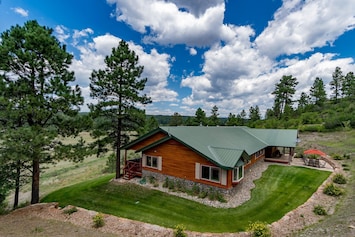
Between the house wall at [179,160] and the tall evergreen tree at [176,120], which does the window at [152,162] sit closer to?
the house wall at [179,160]

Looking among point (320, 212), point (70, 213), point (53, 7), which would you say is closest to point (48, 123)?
point (70, 213)

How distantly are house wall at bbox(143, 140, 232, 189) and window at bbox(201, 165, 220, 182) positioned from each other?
0.84 ft

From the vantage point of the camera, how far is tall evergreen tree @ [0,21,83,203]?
10.4 metres

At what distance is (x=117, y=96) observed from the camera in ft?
52.9

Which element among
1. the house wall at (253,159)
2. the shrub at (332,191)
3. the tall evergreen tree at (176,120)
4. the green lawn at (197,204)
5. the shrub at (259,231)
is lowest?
the green lawn at (197,204)

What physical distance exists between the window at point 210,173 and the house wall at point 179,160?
257 mm

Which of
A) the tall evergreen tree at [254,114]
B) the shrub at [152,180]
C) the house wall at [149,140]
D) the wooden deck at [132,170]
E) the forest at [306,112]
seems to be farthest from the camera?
the tall evergreen tree at [254,114]

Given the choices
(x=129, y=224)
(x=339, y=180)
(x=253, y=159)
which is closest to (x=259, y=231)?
(x=129, y=224)

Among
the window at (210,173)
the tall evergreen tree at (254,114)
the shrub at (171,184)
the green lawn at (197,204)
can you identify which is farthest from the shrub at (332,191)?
the tall evergreen tree at (254,114)

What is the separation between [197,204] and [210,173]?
226cm

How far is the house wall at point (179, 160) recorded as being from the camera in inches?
528

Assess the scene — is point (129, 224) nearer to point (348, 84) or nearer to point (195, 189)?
point (195, 189)

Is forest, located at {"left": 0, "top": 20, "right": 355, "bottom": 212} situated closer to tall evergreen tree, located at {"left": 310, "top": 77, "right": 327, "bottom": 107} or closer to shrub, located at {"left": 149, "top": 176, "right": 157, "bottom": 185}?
shrub, located at {"left": 149, "top": 176, "right": 157, "bottom": 185}

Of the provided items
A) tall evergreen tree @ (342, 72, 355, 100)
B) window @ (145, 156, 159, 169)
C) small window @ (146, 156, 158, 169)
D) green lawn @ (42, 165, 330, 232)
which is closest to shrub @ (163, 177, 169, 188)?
green lawn @ (42, 165, 330, 232)
